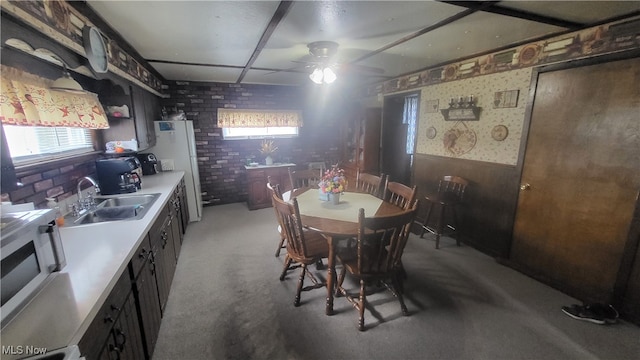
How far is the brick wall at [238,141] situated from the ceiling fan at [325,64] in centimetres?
247

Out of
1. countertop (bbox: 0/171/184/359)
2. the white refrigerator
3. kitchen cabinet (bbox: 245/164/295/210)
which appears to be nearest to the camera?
countertop (bbox: 0/171/184/359)

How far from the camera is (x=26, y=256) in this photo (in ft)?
3.25

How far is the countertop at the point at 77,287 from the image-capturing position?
812 mm

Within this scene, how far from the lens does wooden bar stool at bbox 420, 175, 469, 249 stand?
3008 mm

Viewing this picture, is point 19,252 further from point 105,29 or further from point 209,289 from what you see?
point 105,29

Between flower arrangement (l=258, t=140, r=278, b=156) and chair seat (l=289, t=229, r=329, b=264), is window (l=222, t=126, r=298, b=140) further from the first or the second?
chair seat (l=289, t=229, r=329, b=264)

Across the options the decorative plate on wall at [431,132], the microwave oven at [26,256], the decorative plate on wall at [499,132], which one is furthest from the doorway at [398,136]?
the microwave oven at [26,256]

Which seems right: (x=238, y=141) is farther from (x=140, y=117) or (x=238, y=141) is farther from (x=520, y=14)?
(x=520, y=14)

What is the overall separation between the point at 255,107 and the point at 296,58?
7.22 ft

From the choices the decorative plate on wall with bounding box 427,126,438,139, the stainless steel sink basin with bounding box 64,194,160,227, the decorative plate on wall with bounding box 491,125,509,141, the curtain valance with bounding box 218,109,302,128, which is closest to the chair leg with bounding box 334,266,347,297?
the stainless steel sink basin with bounding box 64,194,160,227

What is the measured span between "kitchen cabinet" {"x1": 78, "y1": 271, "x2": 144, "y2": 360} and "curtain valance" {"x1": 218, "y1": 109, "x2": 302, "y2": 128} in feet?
11.8

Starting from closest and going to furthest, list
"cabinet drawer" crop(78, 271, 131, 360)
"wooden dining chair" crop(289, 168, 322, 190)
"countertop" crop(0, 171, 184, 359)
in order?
"countertop" crop(0, 171, 184, 359) → "cabinet drawer" crop(78, 271, 131, 360) → "wooden dining chair" crop(289, 168, 322, 190)

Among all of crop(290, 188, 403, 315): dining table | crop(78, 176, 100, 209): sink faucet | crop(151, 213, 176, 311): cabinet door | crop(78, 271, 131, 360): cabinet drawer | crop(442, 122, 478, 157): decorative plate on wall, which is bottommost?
crop(151, 213, 176, 311): cabinet door

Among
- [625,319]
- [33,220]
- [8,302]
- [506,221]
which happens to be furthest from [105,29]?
[625,319]
